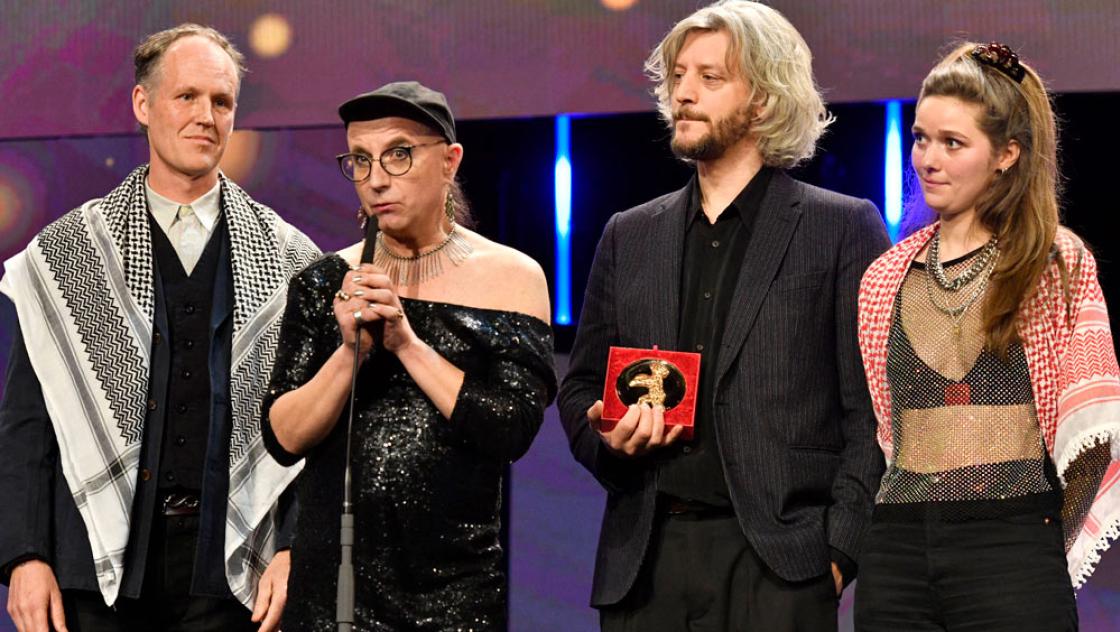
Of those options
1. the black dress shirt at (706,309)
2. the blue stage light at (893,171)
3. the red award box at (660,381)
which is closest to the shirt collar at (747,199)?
the black dress shirt at (706,309)

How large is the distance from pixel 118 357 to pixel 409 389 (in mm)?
810

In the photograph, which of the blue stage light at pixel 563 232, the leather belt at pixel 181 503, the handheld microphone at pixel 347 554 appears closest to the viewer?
the handheld microphone at pixel 347 554

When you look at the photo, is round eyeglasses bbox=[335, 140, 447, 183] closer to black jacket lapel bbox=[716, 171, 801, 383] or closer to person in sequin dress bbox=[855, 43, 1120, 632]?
black jacket lapel bbox=[716, 171, 801, 383]

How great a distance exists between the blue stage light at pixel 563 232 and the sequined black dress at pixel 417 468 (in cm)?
177

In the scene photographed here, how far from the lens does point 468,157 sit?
4395 millimetres

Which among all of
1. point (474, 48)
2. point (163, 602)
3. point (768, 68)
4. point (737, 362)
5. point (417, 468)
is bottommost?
point (163, 602)

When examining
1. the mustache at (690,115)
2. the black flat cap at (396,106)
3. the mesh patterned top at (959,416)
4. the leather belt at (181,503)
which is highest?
the mustache at (690,115)

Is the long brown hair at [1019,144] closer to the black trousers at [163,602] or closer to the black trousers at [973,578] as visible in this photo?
the black trousers at [973,578]

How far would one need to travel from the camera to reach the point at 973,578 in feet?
8.07

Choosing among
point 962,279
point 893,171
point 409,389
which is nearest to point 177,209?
point 409,389

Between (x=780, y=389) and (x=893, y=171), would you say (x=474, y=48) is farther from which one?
(x=780, y=389)

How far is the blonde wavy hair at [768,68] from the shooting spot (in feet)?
9.47

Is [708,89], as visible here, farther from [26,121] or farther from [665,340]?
[26,121]

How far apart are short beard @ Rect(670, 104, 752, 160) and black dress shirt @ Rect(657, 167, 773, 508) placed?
0.09 m
